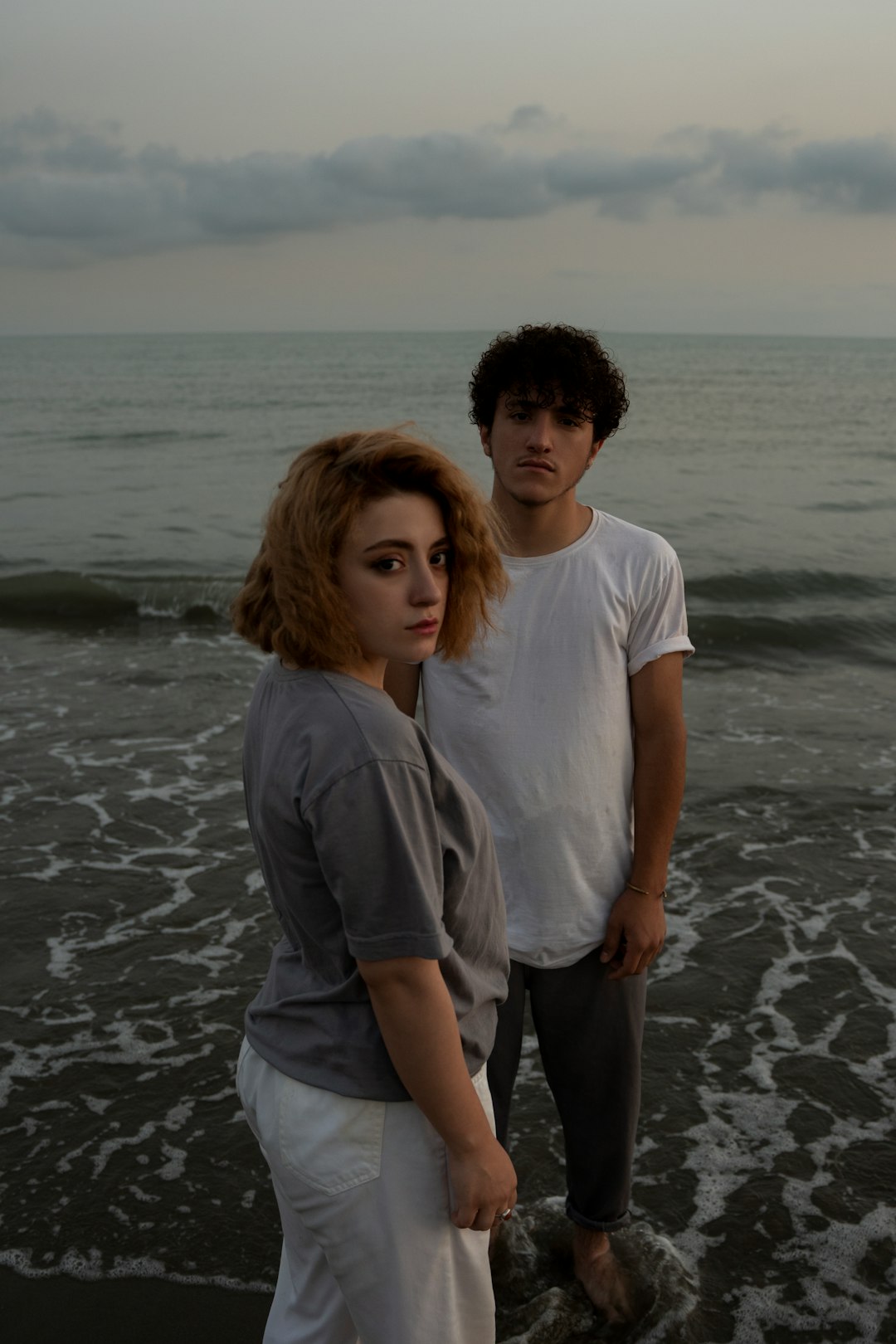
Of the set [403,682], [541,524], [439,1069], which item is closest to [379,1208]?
[439,1069]

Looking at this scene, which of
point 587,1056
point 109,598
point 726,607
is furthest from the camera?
point 726,607

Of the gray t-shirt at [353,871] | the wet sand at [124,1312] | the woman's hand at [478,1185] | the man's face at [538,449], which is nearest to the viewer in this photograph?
the gray t-shirt at [353,871]

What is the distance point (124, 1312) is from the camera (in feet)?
10.6

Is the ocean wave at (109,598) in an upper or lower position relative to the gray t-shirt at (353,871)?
lower

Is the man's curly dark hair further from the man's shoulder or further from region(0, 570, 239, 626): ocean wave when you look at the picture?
region(0, 570, 239, 626): ocean wave

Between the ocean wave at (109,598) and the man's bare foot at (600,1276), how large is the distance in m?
10.0

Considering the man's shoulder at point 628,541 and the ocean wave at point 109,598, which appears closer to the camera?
the man's shoulder at point 628,541

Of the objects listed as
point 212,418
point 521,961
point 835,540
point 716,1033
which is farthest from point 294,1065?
point 212,418

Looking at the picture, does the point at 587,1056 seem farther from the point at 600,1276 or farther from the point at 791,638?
the point at 791,638

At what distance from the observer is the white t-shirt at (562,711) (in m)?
2.69

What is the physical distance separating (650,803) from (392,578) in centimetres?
126

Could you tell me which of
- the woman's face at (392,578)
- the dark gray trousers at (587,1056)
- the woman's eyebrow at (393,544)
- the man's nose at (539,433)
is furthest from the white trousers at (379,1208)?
the man's nose at (539,433)

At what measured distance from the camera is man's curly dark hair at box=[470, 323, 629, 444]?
2.73 meters

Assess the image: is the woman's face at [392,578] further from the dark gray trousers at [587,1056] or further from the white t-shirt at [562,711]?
the dark gray trousers at [587,1056]
